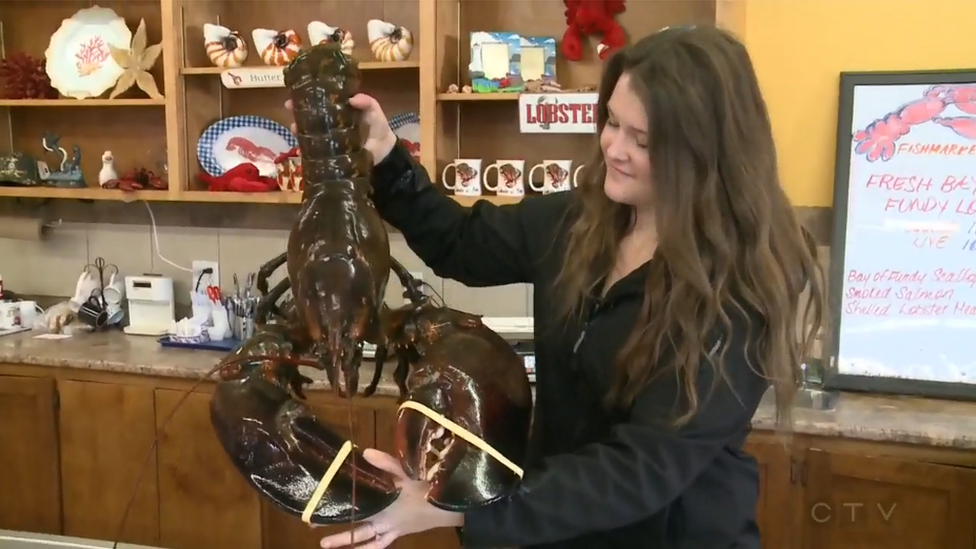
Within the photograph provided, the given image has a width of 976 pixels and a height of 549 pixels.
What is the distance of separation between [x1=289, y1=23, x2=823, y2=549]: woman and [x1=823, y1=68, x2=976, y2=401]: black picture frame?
94 cm

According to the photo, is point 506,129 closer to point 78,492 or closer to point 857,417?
point 857,417

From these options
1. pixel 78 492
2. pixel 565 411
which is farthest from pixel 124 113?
pixel 565 411

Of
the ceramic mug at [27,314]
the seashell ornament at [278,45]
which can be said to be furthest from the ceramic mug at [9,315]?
the seashell ornament at [278,45]

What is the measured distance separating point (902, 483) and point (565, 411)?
39.9 inches

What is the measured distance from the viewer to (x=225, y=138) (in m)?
2.73

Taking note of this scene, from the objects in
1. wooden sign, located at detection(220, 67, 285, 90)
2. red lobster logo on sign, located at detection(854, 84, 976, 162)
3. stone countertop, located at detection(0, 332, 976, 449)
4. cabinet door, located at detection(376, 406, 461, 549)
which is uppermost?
wooden sign, located at detection(220, 67, 285, 90)

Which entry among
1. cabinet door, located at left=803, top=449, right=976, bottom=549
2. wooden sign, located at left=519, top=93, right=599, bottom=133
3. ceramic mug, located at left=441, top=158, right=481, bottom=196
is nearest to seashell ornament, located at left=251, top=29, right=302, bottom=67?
ceramic mug, located at left=441, top=158, right=481, bottom=196

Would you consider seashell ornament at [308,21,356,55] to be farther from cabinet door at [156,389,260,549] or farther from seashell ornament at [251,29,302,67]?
cabinet door at [156,389,260,549]

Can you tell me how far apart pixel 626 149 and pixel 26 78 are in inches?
94.1

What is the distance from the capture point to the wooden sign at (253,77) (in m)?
2.51

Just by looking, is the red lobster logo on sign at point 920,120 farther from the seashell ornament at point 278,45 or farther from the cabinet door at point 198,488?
the cabinet door at point 198,488

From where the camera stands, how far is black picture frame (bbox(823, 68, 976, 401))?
82.3 inches

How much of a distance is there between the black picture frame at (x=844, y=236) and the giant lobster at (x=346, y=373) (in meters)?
1.35

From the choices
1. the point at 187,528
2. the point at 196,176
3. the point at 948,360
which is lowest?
the point at 187,528
